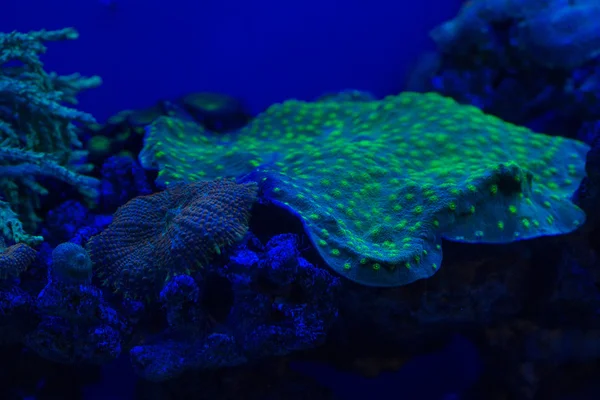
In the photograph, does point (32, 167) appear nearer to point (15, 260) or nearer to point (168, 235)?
point (15, 260)

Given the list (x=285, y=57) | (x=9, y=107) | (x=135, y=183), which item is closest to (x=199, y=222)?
(x=135, y=183)

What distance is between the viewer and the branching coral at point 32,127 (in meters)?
3.56

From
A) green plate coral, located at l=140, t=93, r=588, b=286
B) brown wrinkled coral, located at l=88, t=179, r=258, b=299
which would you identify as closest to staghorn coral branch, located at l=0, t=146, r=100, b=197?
green plate coral, located at l=140, t=93, r=588, b=286

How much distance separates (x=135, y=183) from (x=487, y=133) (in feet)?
9.16

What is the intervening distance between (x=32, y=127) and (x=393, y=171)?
2.81m

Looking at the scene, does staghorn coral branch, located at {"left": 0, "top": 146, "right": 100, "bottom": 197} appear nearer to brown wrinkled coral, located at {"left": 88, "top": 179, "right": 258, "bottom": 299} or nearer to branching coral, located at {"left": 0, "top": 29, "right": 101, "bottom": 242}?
branching coral, located at {"left": 0, "top": 29, "right": 101, "bottom": 242}

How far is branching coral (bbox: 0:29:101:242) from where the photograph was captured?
140 inches

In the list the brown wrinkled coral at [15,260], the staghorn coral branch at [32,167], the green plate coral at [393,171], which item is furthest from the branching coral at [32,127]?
the brown wrinkled coral at [15,260]

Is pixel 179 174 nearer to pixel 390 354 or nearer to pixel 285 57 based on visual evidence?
pixel 390 354

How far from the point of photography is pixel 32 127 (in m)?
3.93

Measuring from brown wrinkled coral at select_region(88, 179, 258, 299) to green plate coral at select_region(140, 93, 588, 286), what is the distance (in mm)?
309

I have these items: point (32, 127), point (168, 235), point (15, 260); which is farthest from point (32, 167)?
point (168, 235)

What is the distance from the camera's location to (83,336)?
8.91 feet

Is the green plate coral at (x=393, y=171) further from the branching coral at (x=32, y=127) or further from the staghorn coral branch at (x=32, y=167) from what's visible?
the branching coral at (x=32, y=127)
